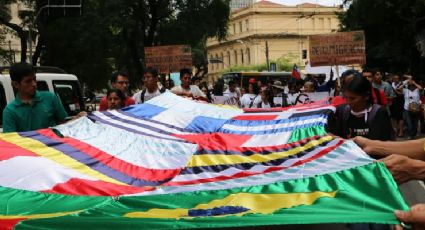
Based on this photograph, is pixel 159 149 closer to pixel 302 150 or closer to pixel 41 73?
pixel 302 150

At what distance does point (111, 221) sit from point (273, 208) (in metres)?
0.88

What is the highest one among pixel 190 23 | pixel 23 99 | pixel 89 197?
pixel 190 23

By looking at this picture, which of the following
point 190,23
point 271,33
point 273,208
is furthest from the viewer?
point 271,33

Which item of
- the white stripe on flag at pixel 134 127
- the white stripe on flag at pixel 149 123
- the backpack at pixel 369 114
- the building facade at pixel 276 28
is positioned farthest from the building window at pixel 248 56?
the backpack at pixel 369 114

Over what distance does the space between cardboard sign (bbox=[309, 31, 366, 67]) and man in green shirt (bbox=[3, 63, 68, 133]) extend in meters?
8.61

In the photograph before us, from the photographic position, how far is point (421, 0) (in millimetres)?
24422

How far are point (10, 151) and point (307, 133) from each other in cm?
276

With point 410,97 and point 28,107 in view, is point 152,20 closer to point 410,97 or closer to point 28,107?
point 410,97

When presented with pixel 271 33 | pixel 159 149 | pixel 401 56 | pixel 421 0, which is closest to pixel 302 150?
Result: pixel 159 149

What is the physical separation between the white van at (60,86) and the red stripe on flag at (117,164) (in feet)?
13.5

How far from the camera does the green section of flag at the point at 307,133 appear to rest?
5.71 metres

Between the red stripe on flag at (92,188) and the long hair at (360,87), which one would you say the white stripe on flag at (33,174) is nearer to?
the red stripe on flag at (92,188)

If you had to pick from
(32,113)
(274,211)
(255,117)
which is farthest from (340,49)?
(274,211)

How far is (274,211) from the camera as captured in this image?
316 cm
